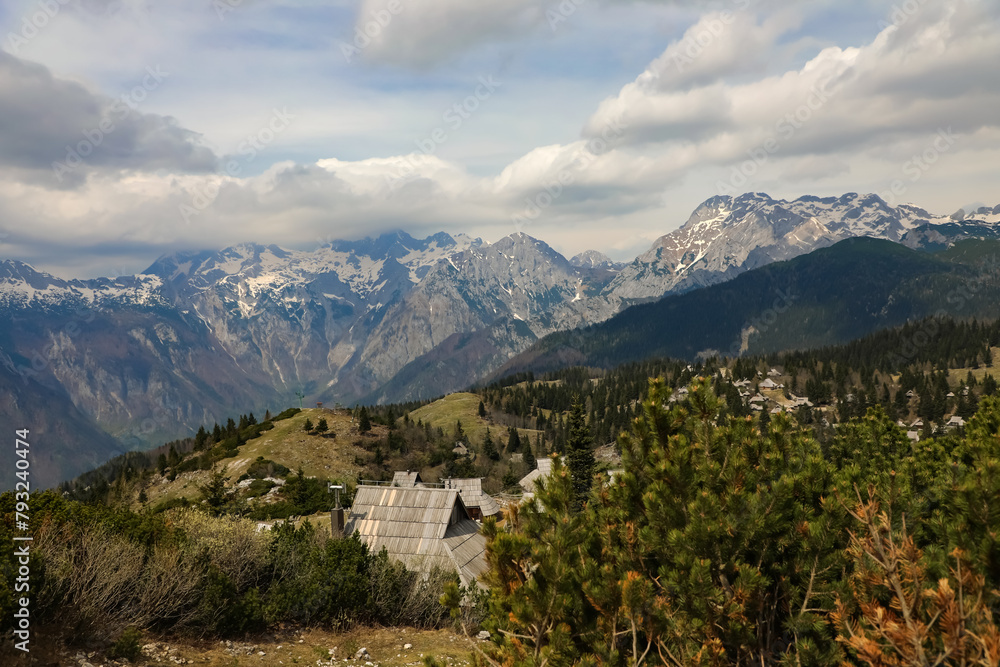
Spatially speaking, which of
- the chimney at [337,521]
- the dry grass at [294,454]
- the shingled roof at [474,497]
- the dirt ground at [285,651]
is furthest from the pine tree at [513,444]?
the dirt ground at [285,651]

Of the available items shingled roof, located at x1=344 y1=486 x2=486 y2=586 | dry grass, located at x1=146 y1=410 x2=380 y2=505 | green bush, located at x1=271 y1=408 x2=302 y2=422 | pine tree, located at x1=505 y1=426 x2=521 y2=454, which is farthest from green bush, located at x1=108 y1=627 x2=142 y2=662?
pine tree, located at x1=505 y1=426 x2=521 y2=454

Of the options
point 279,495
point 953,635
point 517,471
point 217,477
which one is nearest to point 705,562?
point 953,635

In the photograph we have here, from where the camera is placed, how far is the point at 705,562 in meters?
11.1

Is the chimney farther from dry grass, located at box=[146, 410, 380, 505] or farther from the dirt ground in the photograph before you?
dry grass, located at box=[146, 410, 380, 505]

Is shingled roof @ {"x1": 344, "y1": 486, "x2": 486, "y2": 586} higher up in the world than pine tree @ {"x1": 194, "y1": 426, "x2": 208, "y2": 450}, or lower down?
higher up

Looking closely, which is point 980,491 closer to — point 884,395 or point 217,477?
Answer: point 217,477

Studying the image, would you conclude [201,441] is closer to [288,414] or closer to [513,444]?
[288,414]

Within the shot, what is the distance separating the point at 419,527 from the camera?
4553 cm

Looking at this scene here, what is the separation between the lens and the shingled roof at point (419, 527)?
142ft

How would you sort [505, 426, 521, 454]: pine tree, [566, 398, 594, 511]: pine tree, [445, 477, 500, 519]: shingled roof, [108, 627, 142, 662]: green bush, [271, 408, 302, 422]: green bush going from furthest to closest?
[505, 426, 521, 454]: pine tree → [271, 408, 302, 422]: green bush → [445, 477, 500, 519]: shingled roof → [566, 398, 594, 511]: pine tree → [108, 627, 142, 662]: green bush

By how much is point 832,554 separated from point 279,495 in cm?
8855

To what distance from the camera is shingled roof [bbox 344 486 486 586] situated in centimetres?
4325

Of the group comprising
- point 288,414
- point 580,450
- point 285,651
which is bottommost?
point 580,450

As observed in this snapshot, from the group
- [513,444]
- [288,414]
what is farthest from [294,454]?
[513,444]
